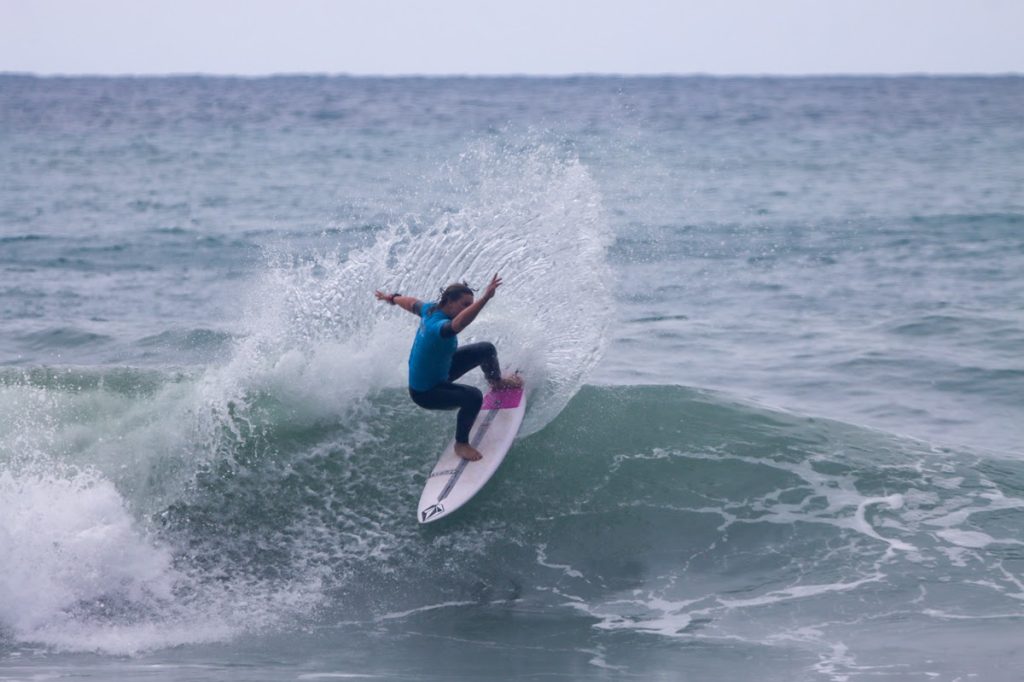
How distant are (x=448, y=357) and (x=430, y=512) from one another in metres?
1.23

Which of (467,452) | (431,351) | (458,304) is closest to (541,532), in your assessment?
(467,452)

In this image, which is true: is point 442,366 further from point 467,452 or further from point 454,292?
point 467,452

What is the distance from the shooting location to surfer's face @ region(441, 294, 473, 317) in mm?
8688

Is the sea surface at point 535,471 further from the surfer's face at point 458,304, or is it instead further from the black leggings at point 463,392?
the surfer's face at point 458,304

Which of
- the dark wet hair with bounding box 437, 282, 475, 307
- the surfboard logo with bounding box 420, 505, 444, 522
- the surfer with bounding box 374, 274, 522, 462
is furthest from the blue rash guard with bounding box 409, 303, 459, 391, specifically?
the surfboard logo with bounding box 420, 505, 444, 522

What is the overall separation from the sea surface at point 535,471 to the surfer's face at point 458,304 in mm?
1731

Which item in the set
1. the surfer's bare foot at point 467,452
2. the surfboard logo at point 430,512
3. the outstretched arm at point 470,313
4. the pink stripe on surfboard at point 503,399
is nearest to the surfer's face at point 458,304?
the outstretched arm at point 470,313

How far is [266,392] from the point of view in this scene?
406 inches

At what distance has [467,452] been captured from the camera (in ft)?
30.8

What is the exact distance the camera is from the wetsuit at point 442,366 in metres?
8.80

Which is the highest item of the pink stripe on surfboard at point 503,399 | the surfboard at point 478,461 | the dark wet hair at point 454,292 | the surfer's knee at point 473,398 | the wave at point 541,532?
the dark wet hair at point 454,292

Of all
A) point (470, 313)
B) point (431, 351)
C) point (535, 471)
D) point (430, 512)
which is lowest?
point (430, 512)

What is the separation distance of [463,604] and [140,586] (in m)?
2.34

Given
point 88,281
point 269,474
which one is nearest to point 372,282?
point 269,474
